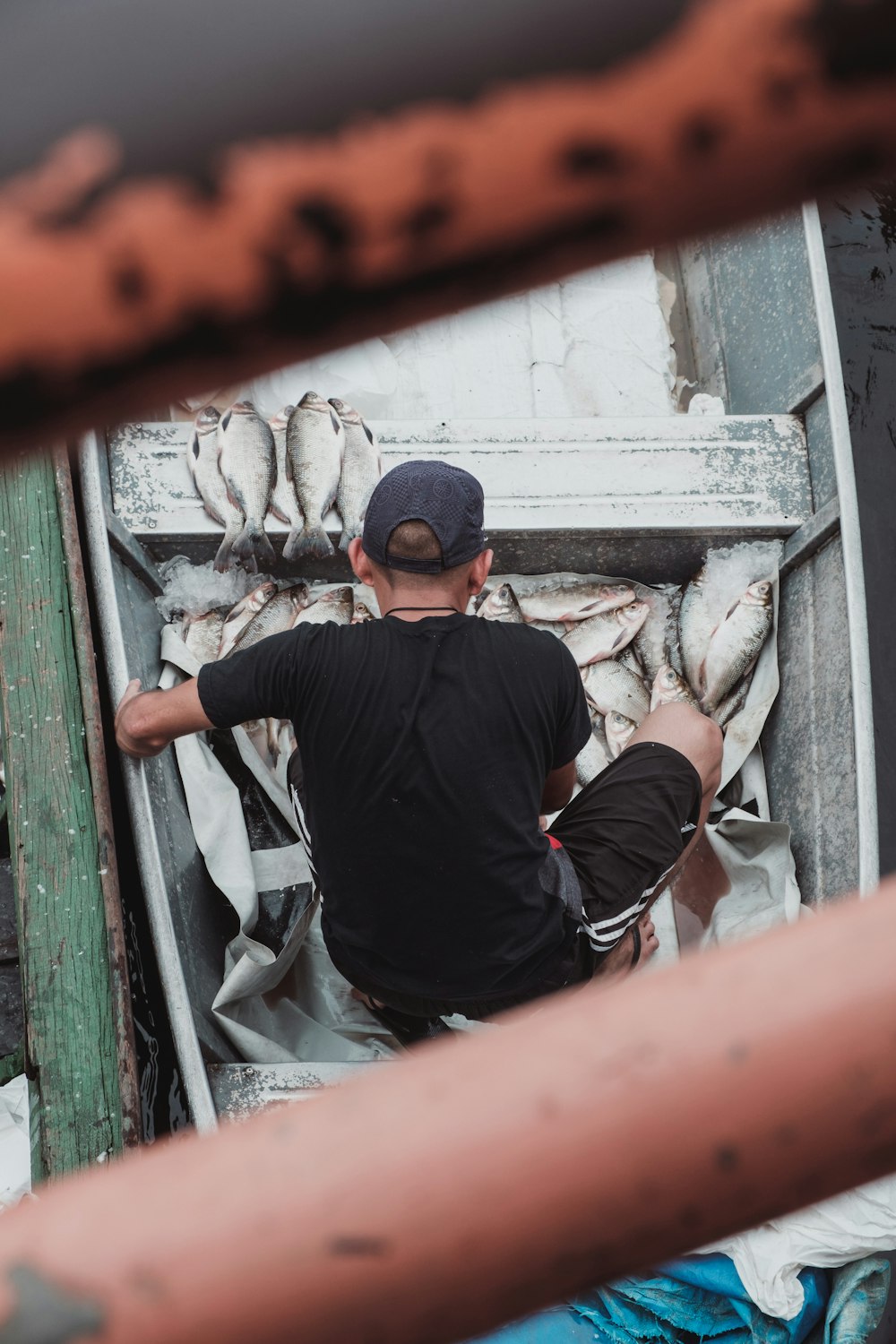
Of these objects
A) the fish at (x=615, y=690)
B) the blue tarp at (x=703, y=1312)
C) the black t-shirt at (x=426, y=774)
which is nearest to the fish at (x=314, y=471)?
the fish at (x=615, y=690)

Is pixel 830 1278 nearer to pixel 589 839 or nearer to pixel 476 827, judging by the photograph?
pixel 589 839

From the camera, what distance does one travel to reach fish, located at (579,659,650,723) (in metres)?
3.58

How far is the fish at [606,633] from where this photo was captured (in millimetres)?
3600

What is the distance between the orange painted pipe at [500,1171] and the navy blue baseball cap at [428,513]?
2094 mm

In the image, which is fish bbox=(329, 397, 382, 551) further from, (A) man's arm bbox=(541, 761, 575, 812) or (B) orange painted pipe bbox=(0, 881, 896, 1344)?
(B) orange painted pipe bbox=(0, 881, 896, 1344)

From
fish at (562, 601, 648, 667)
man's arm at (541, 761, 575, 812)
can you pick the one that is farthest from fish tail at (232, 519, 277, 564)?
man's arm at (541, 761, 575, 812)

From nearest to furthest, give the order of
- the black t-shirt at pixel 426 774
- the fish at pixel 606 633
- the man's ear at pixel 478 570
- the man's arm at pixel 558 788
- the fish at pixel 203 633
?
the black t-shirt at pixel 426 774 → the man's ear at pixel 478 570 → the man's arm at pixel 558 788 → the fish at pixel 203 633 → the fish at pixel 606 633

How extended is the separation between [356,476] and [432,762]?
5.08 feet

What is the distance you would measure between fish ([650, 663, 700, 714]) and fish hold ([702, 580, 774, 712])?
0.07m

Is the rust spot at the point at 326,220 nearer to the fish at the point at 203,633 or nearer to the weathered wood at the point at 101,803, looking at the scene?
the weathered wood at the point at 101,803

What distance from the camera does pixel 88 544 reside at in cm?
309

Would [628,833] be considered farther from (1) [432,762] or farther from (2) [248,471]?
(2) [248,471]

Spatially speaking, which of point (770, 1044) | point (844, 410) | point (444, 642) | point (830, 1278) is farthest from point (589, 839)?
point (770, 1044)

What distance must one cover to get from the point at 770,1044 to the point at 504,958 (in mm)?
2121
